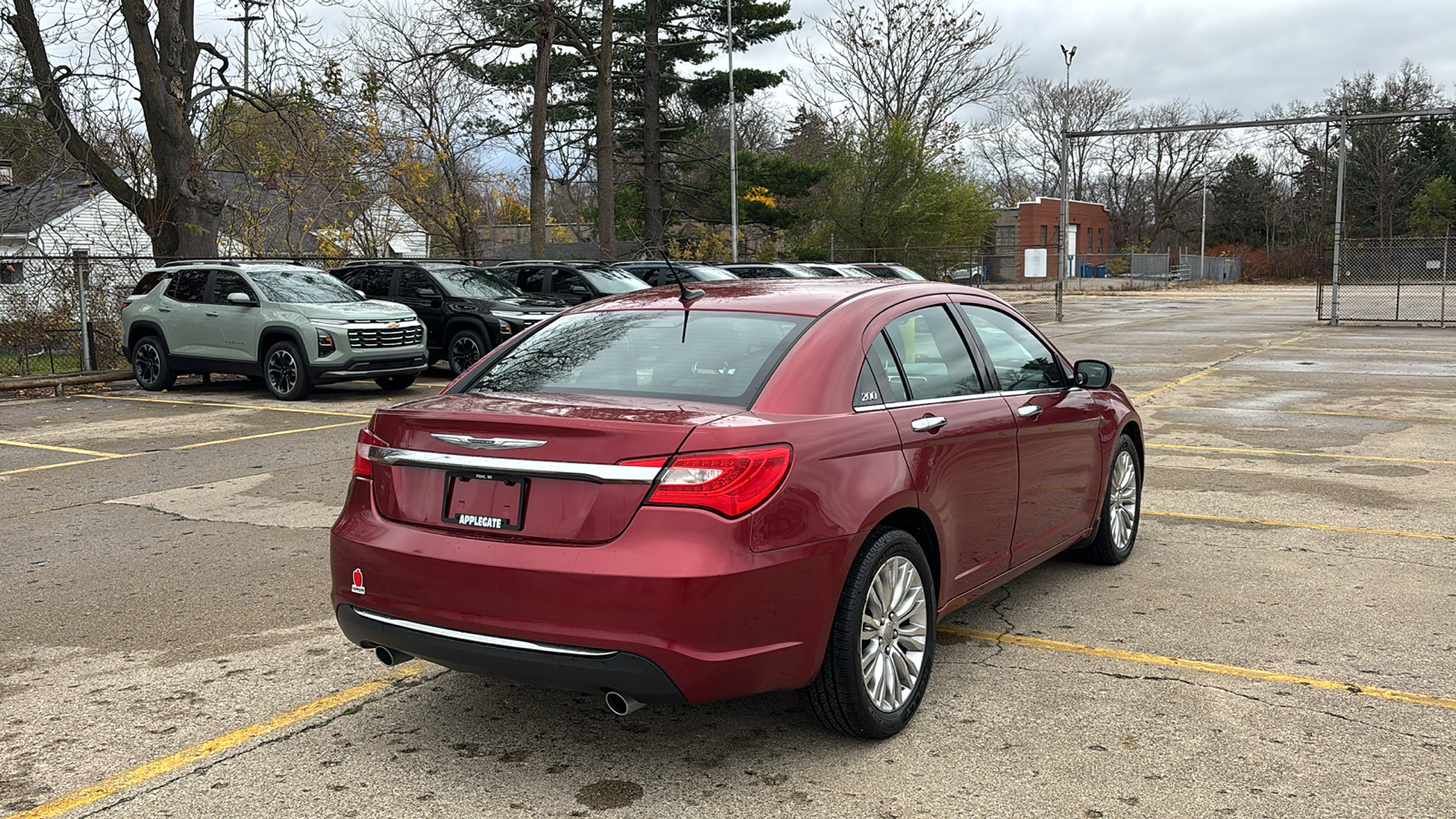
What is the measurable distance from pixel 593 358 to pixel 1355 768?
279 cm

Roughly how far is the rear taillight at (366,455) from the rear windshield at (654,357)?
0.43 metres

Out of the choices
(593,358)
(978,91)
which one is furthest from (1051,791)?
(978,91)

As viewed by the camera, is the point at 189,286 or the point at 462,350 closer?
the point at 189,286

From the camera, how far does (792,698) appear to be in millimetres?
4375

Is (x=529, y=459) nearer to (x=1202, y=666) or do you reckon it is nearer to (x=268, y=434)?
(x=1202, y=666)

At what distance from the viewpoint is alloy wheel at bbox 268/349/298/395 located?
15.0m

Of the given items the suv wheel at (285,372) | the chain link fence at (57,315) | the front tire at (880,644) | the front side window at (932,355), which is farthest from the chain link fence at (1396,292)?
the front tire at (880,644)

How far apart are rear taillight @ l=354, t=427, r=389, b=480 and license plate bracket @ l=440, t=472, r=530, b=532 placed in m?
0.38

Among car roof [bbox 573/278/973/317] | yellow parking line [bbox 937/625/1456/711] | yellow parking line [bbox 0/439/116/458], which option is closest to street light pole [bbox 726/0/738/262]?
yellow parking line [bbox 0/439/116/458]

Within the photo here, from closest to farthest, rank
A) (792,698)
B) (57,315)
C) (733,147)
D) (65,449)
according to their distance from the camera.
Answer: (792,698), (65,449), (57,315), (733,147)

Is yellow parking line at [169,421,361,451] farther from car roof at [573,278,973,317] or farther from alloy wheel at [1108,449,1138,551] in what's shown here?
alloy wheel at [1108,449,1138,551]

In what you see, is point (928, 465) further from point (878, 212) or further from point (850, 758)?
point (878, 212)

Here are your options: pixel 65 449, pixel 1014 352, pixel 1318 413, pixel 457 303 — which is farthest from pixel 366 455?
pixel 457 303

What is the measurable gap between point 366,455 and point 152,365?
14.2 meters
